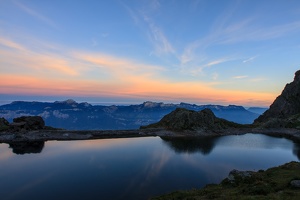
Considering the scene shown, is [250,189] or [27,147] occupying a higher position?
[250,189]

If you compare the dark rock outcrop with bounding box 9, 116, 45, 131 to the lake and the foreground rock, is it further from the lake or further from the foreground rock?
the foreground rock

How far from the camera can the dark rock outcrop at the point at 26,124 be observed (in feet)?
474

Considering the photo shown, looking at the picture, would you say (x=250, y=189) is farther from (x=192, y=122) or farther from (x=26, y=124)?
(x=26, y=124)

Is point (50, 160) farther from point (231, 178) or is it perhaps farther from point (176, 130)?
point (176, 130)

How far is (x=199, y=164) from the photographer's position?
8294 cm

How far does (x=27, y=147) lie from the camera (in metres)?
112

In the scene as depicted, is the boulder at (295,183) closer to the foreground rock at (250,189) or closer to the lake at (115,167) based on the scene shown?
the foreground rock at (250,189)

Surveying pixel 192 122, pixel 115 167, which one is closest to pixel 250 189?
pixel 115 167

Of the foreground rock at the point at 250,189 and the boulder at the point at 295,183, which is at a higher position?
the boulder at the point at 295,183

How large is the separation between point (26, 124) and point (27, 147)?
41033 millimetres

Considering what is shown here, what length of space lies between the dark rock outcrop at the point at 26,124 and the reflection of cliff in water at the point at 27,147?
87.1 feet

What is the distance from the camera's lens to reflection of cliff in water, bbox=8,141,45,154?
10356 cm

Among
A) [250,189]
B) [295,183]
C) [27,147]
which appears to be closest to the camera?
[250,189]

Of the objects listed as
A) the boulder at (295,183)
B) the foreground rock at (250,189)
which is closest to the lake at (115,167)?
the foreground rock at (250,189)
